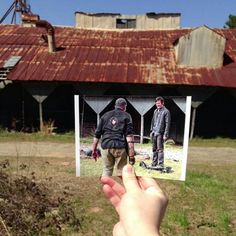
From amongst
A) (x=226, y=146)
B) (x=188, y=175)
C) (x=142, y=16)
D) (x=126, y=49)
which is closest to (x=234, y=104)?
(x=226, y=146)

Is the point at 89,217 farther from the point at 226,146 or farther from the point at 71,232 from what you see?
the point at 226,146

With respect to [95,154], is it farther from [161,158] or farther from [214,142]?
[214,142]

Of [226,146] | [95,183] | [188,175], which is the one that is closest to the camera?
[95,183]

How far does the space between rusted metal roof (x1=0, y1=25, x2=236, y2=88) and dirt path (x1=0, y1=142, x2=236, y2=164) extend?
9.54ft

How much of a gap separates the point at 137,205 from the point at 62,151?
1252 centimetres

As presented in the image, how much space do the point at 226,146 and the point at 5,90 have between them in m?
10.4

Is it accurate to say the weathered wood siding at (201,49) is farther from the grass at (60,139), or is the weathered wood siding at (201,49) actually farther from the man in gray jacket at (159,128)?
the man in gray jacket at (159,128)

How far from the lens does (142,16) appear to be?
25797mm

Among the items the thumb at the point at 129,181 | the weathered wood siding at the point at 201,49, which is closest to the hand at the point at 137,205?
the thumb at the point at 129,181

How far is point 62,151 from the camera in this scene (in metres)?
13.5

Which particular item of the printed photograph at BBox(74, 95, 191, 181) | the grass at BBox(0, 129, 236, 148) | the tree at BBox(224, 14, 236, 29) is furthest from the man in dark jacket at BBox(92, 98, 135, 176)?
the tree at BBox(224, 14, 236, 29)

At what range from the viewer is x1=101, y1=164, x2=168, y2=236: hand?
114 cm

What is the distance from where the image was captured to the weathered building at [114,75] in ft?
53.1

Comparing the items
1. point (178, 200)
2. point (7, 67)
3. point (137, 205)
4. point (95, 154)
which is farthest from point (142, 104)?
point (7, 67)
